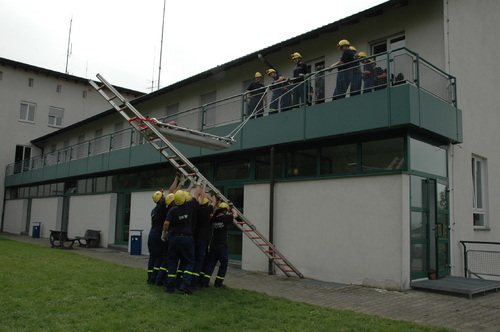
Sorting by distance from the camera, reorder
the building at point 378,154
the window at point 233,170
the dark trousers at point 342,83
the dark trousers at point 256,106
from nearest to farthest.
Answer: the building at point 378,154 < the dark trousers at point 342,83 < the dark trousers at point 256,106 < the window at point 233,170

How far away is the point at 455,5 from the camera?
38.7 ft

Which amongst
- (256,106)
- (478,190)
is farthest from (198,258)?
(478,190)

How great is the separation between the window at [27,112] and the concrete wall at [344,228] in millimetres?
27689

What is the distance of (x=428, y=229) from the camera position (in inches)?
406

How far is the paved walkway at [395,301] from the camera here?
6.90 meters

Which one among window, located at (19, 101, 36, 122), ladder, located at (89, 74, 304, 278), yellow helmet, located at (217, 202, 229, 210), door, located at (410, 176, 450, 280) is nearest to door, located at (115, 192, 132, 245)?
ladder, located at (89, 74, 304, 278)

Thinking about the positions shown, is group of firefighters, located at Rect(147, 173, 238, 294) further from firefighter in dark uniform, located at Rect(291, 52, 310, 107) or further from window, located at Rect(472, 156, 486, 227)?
window, located at Rect(472, 156, 486, 227)

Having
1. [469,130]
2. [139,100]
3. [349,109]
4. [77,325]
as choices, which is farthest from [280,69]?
[77,325]

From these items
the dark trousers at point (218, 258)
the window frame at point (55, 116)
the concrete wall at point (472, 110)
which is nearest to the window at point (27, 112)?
the window frame at point (55, 116)

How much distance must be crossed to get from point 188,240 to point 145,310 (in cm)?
176

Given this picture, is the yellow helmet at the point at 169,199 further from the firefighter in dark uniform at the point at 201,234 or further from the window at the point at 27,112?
the window at the point at 27,112

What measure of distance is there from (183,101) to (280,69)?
19.5ft

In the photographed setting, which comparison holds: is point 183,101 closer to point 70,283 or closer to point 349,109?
point 349,109

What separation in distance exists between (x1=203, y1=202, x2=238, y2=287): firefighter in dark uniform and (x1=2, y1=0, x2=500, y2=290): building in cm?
292
